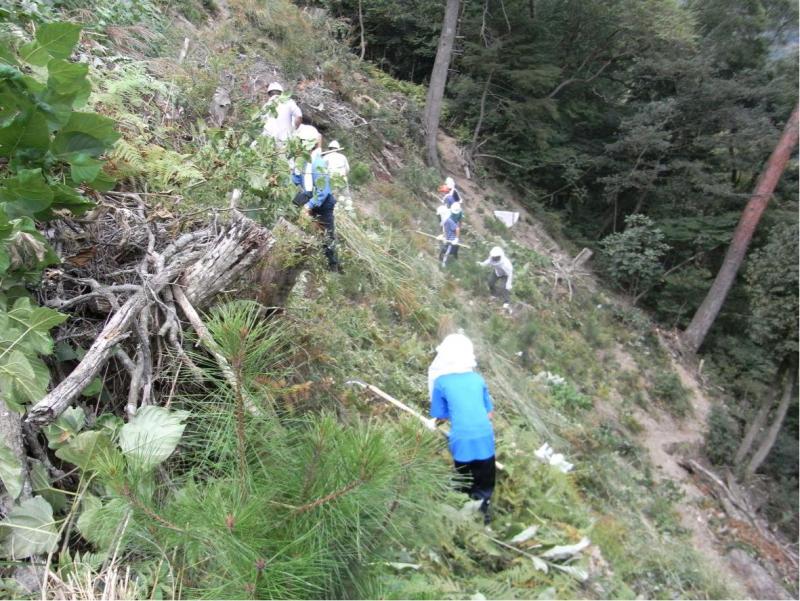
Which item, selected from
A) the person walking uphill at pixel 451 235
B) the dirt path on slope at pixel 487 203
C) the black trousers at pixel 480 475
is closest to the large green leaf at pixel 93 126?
the black trousers at pixel 480 475

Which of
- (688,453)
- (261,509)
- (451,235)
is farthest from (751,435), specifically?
(261,509)

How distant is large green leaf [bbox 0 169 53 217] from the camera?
183 centimetres

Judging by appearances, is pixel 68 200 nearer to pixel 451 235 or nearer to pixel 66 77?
pixel 66 77

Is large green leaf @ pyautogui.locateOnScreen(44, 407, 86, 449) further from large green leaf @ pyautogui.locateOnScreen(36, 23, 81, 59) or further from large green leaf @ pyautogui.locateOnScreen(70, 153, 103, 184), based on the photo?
large green leaf @ pyautogui.locateOnScreen(36, 23, 81, 59)

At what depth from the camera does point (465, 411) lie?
4.09 m

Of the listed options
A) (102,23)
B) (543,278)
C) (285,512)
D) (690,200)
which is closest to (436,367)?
(285,512)

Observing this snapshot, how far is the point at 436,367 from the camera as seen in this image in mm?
4402

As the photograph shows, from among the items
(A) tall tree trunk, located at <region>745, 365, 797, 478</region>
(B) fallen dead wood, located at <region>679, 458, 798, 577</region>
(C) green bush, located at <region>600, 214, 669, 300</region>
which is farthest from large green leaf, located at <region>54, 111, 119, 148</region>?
(C) green bush, located at <region>600, 214, 669, 300</region>

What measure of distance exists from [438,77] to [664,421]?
1177 cm

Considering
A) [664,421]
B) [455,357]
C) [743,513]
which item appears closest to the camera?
[455,357]

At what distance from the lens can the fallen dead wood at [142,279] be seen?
2.12m

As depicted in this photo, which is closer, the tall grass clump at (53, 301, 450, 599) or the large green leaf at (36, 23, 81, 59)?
the tall grass clump at (53, 301, 450, 599)

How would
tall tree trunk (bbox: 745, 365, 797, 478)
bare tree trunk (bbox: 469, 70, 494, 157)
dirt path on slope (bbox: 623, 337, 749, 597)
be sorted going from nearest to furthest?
1. dirt path on slope (bbox: 623, 337, 749, 597)
2. tall tree trunk (bbox: 745, 365, 797, 478)
3. bare tree trunk (bbox: 469, 70, 494, 157)

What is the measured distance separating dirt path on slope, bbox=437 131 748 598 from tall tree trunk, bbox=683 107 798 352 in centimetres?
258
